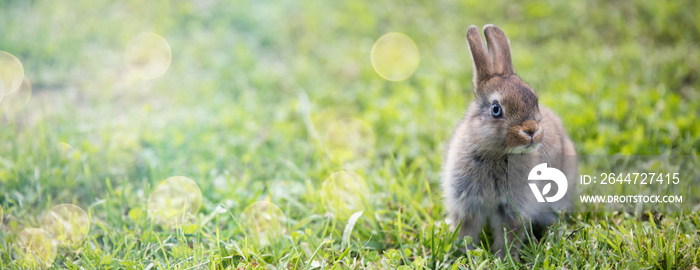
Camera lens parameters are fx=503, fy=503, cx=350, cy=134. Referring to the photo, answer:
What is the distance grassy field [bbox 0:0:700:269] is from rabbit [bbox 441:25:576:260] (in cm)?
19

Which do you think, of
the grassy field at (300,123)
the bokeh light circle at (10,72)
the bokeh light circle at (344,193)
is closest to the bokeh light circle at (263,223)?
the grassy field at (300,123)

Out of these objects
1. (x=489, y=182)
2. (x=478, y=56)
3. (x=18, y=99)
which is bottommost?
(x=18, y=99)

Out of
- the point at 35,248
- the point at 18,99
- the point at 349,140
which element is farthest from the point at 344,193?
the point at 18,99

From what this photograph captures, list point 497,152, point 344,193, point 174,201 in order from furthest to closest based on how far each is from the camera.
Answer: point 344,193
point 174,201
point 497,152

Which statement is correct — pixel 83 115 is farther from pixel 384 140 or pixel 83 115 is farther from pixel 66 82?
pixel 384 140

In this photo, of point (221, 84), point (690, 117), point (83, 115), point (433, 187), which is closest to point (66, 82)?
point (83, 115)

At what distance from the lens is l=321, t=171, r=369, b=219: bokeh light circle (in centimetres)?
345

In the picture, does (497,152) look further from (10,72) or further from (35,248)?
(10,72)

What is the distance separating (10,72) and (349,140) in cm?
371

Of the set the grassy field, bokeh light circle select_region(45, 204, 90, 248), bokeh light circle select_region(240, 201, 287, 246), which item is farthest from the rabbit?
bokeh light circle select_region(45, 204, 90, 248)

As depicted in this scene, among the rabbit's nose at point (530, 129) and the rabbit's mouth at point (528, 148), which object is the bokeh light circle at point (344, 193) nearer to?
the rabbit's mouth at point (528, 148)

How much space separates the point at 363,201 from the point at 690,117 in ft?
9.98

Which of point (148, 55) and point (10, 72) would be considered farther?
point (148, 55)

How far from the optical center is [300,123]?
16.3ft
